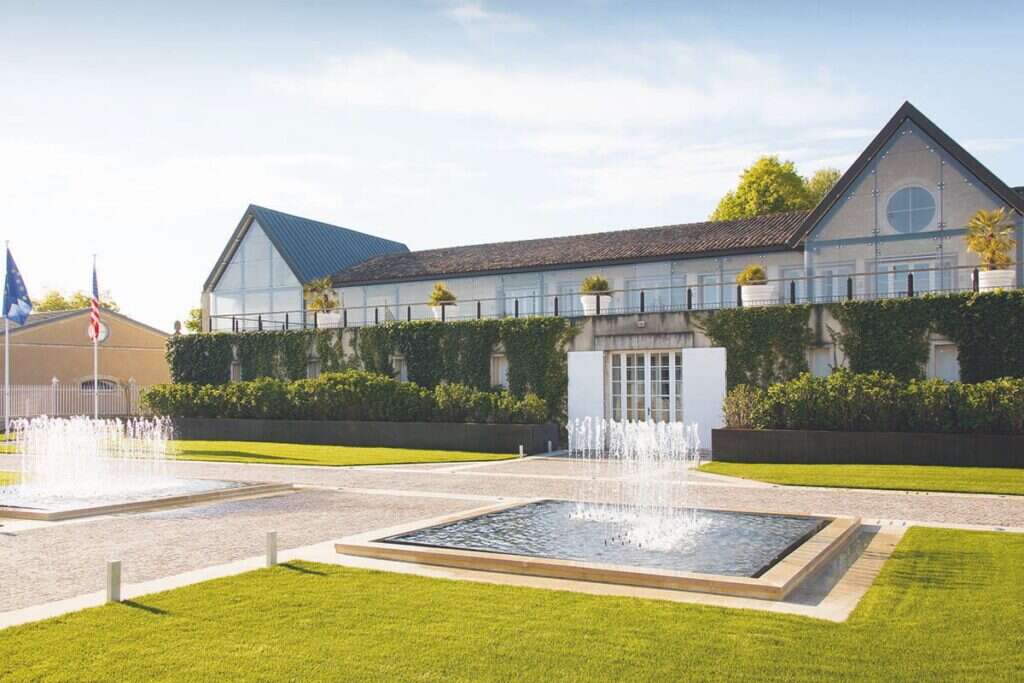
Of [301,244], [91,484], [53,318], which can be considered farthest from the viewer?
[53,318]

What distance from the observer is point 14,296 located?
3178 centimetres

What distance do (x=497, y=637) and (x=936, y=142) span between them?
80.8 feet

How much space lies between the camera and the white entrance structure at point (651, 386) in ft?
87.3

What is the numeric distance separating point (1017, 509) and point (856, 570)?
5984mm

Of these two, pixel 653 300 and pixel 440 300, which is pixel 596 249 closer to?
pixel 653 300

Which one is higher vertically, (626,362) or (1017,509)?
(626,362)

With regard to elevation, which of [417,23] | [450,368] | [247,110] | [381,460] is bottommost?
[381,460]

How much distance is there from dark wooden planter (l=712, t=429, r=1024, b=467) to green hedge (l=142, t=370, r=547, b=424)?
6855 mm

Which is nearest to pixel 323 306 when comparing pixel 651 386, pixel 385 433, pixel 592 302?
pixel 385 433

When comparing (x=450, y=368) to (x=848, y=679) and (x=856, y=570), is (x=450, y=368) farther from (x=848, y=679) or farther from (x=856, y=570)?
(x=848, y=679)

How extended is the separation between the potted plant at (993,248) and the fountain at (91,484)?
1923cm

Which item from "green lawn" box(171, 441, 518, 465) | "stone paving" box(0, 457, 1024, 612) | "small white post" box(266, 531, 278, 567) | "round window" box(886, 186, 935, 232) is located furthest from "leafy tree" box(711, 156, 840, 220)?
"small white post" box(266, 531, 278, 567)

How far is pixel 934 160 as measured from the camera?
26.5m

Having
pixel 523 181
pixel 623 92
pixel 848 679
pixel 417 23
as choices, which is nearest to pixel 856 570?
pixel 848 679
